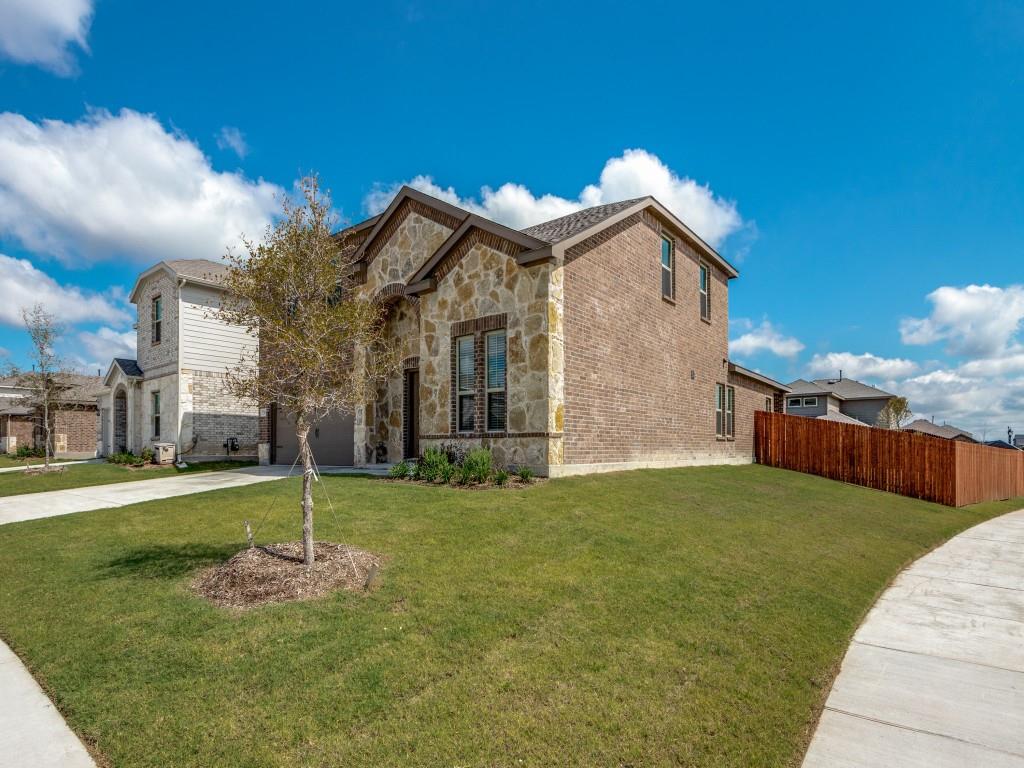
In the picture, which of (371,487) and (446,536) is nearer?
(446,536)

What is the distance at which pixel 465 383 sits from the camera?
13.7 m

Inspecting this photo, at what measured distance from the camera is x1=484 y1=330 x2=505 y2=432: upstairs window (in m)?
12.9

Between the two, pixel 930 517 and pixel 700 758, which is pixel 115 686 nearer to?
pixel 700 758

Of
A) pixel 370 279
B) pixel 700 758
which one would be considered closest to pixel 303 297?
pixel 700 758

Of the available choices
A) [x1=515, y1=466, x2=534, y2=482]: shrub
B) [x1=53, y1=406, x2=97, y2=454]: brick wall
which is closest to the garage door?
[x1=515, y1=466, x2=534, y2=482]: shrub

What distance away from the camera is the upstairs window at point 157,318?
72.1ft

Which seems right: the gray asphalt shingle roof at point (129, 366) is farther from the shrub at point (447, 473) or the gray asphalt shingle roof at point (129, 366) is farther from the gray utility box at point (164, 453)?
the shrub at point (447, 473)

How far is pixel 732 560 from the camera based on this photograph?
7414 millimetres

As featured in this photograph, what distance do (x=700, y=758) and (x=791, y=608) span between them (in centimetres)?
309

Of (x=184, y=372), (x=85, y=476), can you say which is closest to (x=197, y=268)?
(x=184, y=372)

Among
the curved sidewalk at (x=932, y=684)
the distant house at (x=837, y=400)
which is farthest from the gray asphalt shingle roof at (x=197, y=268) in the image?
the distant house at (x=837, y=400)

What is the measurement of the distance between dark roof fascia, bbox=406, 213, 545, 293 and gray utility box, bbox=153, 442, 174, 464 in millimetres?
10806

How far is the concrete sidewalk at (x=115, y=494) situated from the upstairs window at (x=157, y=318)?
9315 millimetres

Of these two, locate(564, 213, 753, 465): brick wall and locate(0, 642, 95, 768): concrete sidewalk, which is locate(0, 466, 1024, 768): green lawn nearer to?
locate(0, 642, 95, 768): concrete sidewalk
